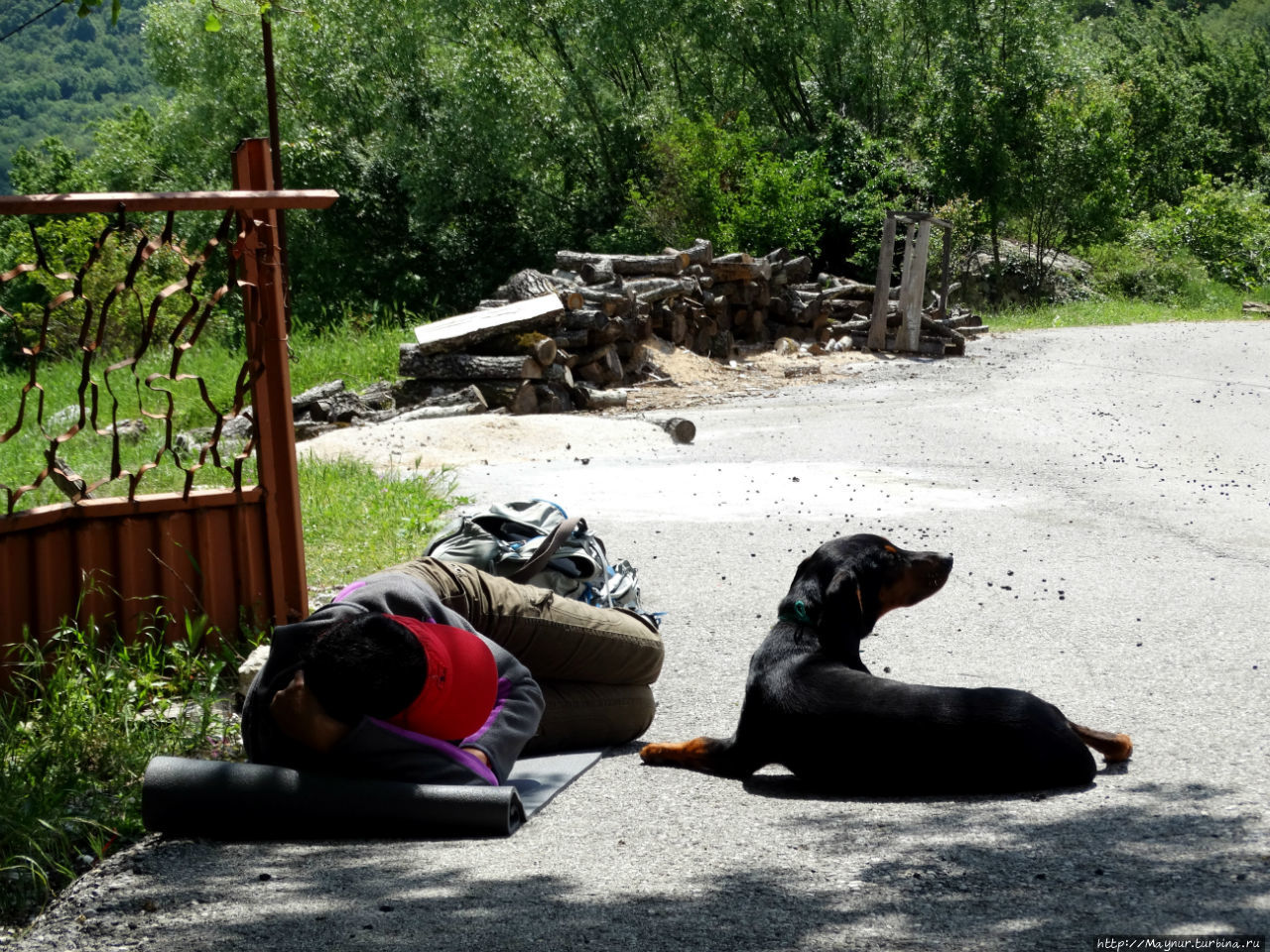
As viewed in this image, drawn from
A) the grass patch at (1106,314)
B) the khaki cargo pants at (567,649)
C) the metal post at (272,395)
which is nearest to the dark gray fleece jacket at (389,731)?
the khaki cargo pants at (567,649)

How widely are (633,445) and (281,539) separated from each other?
23.0ft

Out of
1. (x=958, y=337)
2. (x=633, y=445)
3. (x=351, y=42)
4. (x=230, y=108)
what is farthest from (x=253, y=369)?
(x=230, y=108)

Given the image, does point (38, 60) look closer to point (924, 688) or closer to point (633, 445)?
point (633, 445)

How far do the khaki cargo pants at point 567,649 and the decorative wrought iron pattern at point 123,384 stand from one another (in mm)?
1109

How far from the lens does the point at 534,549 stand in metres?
5.11

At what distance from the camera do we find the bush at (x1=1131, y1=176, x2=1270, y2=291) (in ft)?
106

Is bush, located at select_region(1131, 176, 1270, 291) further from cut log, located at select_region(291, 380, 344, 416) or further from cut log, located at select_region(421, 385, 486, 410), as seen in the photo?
cut log, located at select_region(291, 380, 344, 416)

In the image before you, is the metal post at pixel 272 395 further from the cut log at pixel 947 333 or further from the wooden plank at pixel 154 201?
the cut log at pixel 947 333

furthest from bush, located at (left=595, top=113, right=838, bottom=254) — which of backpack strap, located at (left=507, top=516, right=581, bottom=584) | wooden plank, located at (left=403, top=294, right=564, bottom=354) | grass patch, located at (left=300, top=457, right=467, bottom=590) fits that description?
backpack strap, located at (left=507, top=516, right=581, bottom=584)

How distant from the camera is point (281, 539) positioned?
5.15 m

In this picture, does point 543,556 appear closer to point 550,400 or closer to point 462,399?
point 462,399

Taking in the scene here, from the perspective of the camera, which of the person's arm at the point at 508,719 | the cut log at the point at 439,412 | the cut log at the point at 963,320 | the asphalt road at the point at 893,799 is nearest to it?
the asphalt road at the point at 893,799

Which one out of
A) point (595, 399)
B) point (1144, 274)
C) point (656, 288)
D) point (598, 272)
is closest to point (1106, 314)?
point (1144, 274)

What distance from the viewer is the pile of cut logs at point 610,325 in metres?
15.0
